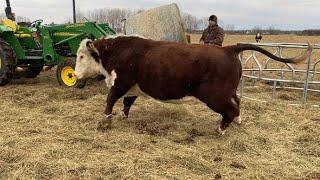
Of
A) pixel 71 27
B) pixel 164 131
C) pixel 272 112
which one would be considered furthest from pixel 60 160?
pixel 71 27

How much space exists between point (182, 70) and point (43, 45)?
5.01 m

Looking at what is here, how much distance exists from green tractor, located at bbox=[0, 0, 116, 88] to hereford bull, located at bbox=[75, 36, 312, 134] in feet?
9.54

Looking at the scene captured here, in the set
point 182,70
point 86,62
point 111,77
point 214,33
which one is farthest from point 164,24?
point 182,70

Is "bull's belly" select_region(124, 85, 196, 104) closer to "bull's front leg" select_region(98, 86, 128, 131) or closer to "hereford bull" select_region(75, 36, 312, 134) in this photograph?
"hereford bull" select_region(75, 36, 312, 134)

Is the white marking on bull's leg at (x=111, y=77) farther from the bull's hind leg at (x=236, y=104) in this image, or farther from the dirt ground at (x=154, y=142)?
the bull's hind leg at (x=236, y=104)

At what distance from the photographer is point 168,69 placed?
20.4 ft

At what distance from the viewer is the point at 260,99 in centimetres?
884

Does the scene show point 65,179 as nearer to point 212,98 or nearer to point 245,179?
point 245,179

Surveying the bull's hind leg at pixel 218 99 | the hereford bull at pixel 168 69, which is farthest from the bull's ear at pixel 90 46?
the bull's hind leg at pixel 218 99

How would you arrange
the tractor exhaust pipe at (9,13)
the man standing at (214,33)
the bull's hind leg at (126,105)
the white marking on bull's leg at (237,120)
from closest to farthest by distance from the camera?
the white marking on bull's leg at (237,120) → the bull's hind leg at (126,105) → the man standing at (214,33) → the tractor exhaust pipe at (9,13)

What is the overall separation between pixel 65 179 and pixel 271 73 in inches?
374

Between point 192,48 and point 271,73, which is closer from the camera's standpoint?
point 192,48

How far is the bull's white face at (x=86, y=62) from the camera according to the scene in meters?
6.82

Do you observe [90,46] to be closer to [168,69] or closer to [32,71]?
[168,69]
